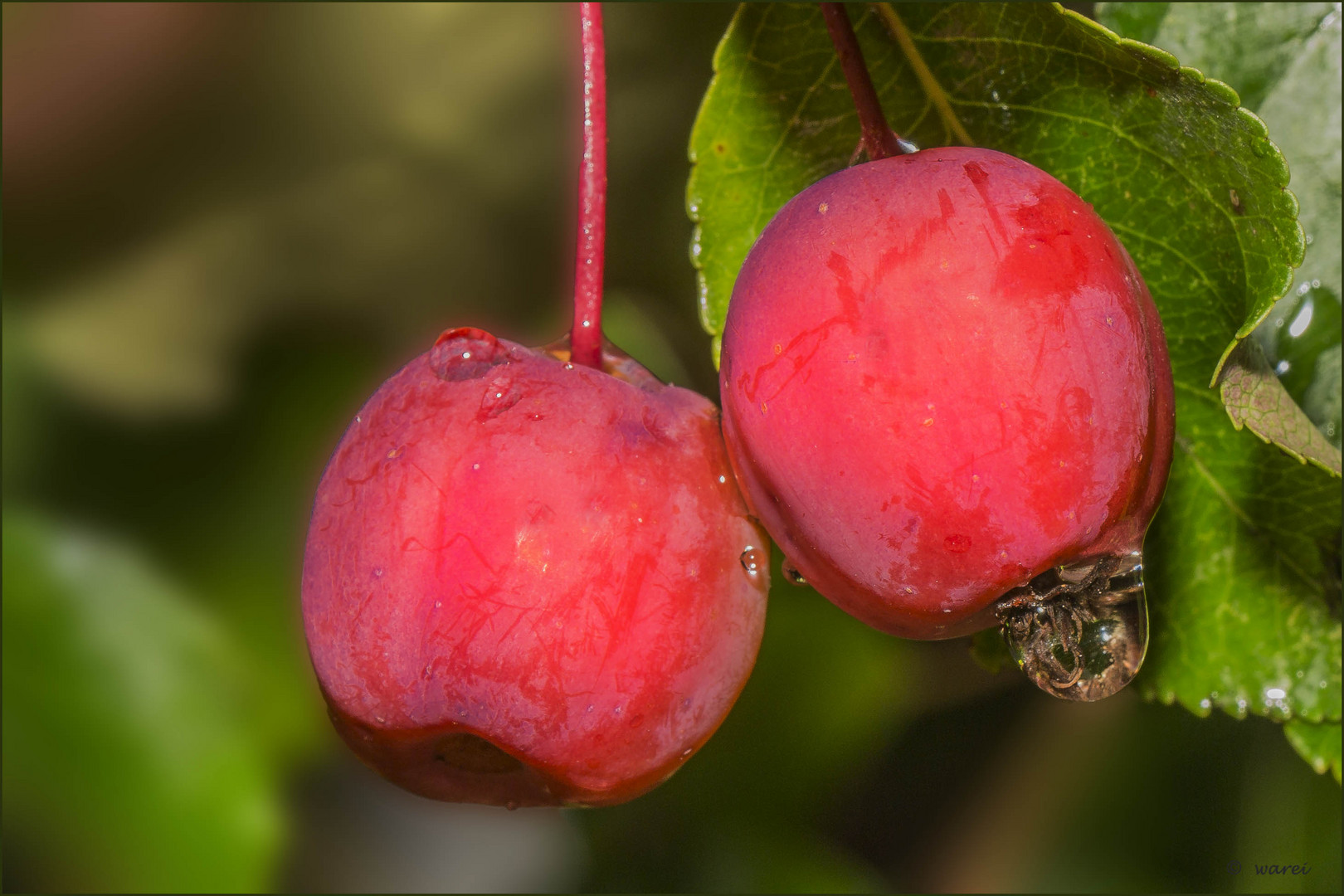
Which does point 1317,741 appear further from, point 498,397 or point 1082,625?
point 498,397

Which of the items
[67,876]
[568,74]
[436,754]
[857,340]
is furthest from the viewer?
[568,74]

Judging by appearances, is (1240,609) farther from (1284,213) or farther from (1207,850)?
(1207,850)

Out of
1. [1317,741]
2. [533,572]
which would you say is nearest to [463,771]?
[533,572]

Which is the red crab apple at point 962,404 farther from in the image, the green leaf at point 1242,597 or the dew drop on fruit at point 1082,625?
the green leaf at point 1242,597

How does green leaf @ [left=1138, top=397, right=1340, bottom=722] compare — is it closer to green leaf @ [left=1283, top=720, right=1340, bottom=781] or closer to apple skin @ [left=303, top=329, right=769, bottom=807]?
green leaf @ [left=1283, top=720, right=1340, bottom=781]

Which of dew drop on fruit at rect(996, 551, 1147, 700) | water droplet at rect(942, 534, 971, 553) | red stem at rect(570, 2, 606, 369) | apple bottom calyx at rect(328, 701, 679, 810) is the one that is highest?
red stem at rect(570, 2, 606, 369)

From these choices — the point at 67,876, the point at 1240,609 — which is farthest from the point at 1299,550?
the point at 67,876

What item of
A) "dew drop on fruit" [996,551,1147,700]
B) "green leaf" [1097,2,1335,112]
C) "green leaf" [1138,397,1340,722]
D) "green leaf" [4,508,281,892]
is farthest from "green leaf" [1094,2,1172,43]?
"green leaf" [4,508,281,892]
